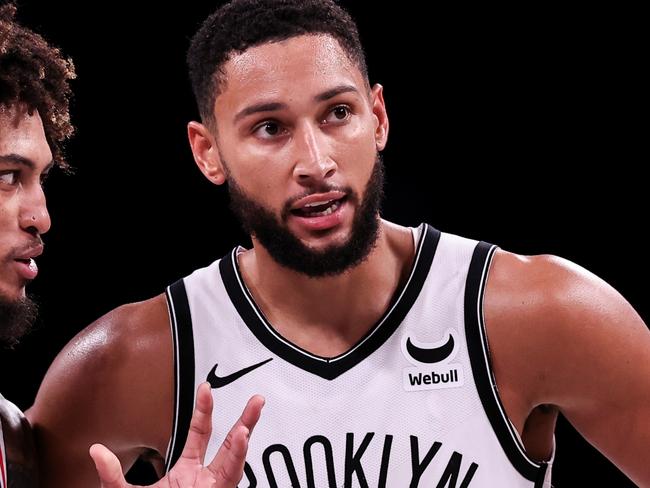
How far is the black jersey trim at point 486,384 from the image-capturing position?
200 centimetres

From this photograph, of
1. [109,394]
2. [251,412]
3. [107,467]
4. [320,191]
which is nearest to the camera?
[107,467]

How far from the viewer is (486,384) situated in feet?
6.58

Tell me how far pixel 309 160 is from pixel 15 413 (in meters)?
0.72

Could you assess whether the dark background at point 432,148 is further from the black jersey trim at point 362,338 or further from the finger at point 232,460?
the finger at point 232,460

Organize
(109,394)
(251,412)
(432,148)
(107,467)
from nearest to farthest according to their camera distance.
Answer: (107,467) < (251,412) < (109,394) < (432,148)

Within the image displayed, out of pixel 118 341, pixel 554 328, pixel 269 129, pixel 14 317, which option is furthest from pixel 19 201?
pixel 554 328

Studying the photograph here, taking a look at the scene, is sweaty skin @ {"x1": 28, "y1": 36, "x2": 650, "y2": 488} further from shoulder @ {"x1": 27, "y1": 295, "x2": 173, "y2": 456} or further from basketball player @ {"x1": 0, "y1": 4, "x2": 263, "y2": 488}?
basketball player @ {"x1": 0, "y1": 4, "x2": 263, "y2": 488}

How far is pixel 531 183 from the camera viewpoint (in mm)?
3408

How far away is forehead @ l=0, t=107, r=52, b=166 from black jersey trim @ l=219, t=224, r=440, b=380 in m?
0.44

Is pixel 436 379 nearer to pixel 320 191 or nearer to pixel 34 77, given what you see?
pixel 320 191

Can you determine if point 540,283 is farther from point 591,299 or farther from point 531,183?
point 531,183

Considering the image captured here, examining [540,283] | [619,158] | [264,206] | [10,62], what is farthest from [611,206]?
[10,62]

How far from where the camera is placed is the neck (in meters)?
2.09

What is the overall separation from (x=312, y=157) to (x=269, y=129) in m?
0.11
